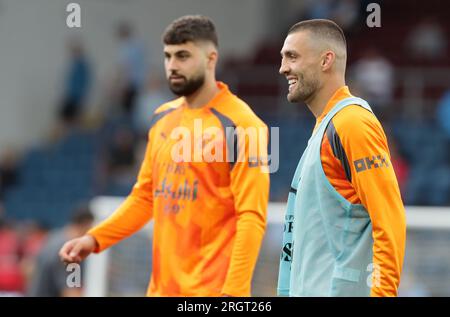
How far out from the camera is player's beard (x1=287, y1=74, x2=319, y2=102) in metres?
4.78

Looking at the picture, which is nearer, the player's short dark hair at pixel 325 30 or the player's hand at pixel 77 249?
the player's short dark hair at pixel 325 30

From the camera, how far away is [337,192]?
4.59 metres

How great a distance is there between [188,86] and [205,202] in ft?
1.99

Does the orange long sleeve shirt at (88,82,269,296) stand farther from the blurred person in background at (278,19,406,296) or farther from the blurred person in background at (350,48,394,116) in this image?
the blurred person in background at (350,48,394,116)

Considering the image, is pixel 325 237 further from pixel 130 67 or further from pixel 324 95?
pixel 130 67

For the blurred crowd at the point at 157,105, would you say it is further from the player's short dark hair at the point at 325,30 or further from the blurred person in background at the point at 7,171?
the player's short dark hair at the point at 325,30

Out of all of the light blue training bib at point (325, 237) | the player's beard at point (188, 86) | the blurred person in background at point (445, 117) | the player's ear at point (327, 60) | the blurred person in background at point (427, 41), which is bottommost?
the light blue training bib at point (325, 237)

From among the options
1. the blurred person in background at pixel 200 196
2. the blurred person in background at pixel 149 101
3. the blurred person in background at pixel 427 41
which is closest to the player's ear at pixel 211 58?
the blurred person in background at pixel 200 196

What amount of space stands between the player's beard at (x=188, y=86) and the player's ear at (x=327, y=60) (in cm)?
118

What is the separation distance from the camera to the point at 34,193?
17531 mm

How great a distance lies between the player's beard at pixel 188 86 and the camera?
5.80 metres

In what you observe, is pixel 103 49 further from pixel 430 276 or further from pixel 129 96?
pixel 430 276

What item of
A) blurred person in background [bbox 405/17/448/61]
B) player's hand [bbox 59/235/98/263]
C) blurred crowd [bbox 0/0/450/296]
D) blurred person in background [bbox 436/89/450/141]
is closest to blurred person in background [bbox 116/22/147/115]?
blurred crowd [bbox 0/0/450/296]

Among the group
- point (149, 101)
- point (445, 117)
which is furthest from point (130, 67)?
point (445, 117)
